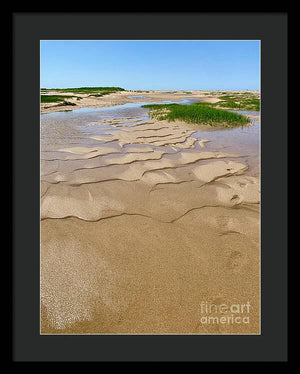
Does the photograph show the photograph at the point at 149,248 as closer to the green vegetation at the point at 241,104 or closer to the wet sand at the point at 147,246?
the wet sand at the point at 147,246

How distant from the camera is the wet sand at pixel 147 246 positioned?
2.22 meters

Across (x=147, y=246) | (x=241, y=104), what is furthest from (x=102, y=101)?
(x=147, y=246)

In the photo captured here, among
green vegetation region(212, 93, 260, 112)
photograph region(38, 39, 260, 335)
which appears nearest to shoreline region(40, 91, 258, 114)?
green vegetation region(212, 93, 260, 112)

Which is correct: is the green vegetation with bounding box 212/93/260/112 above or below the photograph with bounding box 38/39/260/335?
above

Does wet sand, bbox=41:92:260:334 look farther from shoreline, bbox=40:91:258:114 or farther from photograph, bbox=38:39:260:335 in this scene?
shoreline, bbox=40:91:258:114

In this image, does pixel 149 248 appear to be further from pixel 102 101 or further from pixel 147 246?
pixel 102 101

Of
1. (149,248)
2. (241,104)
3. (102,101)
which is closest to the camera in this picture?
(149,248)

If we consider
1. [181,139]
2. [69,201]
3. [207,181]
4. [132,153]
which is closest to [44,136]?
[132,153]

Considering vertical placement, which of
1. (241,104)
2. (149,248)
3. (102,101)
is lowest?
(149,248)

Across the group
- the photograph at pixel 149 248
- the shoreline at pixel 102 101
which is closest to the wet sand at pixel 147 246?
the photograph at pixel 149 248

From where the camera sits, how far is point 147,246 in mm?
3092

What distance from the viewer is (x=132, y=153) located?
284 inches

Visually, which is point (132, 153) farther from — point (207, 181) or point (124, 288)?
point (124, 288)

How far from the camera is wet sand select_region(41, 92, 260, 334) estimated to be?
7.30ft
